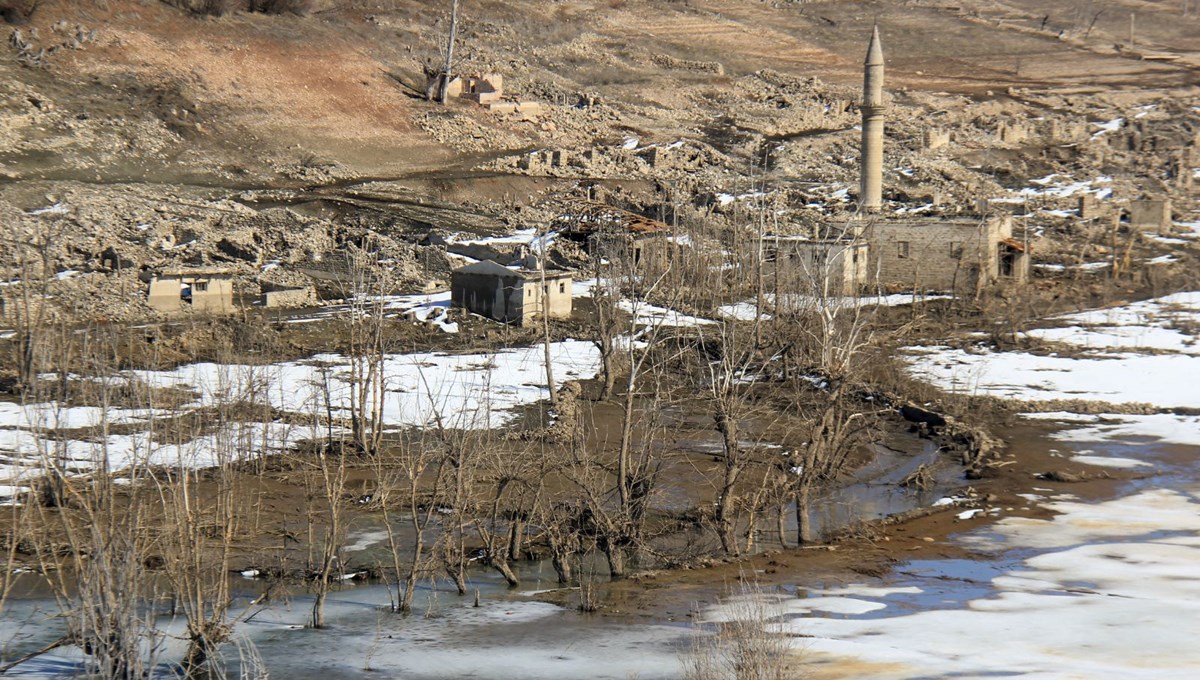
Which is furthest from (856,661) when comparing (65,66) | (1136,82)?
(1136,82)

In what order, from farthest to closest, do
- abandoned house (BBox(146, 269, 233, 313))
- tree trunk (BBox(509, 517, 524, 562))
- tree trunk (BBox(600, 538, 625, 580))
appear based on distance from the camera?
1. abandoned house (BBox(146, 269, 233, 313))
2. tree trunk (BBox(509, 517, 524, 562))
3. tree trunk (BBox(600, 538, 625, 580))

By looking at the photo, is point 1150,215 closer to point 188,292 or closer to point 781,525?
point 188,292

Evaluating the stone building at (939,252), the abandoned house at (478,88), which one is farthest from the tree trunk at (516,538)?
the abandoned house at (478,88)

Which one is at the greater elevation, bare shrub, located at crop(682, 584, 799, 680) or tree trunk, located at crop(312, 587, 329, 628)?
bare shrub, located at crop(682, 584, 799, 680)

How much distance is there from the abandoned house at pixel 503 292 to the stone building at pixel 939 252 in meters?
10.2

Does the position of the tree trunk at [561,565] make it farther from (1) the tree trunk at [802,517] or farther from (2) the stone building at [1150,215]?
(2) the stone building at [1150,215]

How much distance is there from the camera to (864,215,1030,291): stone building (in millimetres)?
41469

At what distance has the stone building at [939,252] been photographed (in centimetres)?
4147

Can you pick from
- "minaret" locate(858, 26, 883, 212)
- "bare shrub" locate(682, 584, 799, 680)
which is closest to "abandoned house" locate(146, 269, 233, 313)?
Result: "minaret" locate(858, 26, 883, 212)

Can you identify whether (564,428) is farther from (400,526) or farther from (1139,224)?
(1139,224)

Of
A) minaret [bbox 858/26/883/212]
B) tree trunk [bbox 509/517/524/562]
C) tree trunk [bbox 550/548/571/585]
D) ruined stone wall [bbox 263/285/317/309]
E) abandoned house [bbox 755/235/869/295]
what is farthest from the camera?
minaret [bbox 858/26/883/212]

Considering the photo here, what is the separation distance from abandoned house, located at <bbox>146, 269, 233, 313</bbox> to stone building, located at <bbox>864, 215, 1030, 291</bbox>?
1781 centimetres

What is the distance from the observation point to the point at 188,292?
114ft

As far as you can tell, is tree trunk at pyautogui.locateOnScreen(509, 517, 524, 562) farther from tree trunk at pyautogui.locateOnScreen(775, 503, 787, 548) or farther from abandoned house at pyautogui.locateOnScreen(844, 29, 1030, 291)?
abandoned house at pyautogui.locateOnScreen(844, 29, 1030, 291)
